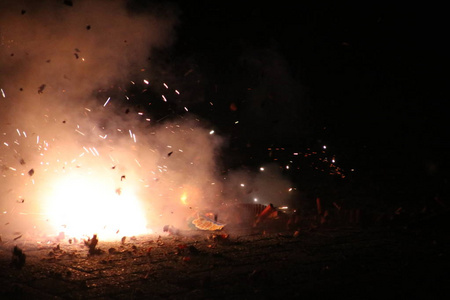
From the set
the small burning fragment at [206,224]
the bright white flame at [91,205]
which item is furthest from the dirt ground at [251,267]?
the bright white flame at [91,205]

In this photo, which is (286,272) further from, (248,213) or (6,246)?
(6,246)

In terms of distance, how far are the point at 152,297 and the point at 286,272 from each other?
120cm

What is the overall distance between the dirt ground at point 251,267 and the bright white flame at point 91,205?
3.11m

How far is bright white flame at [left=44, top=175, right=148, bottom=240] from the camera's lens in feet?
24.6

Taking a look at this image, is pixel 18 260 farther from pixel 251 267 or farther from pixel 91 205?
pixel 91 205

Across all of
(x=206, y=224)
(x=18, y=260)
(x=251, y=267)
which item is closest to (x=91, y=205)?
(x=206, y=224)

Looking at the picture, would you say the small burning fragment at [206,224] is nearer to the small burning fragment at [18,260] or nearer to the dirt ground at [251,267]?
the dirt ground at [251,267]

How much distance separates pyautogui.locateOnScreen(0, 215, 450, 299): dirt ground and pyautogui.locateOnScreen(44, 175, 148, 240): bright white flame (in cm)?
311

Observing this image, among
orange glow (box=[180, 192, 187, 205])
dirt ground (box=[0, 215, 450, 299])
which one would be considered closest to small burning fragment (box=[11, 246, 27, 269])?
dirt ground (box=[0, 215, 450, 299])

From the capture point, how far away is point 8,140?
30.0ft

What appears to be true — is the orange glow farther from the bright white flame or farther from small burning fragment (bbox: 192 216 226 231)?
small burning fragment (bbox: 192 216 226 231)

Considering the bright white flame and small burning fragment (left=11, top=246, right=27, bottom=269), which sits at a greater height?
the bright white flame

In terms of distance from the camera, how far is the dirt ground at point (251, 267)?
2457mm

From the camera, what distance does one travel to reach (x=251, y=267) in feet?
9.92
